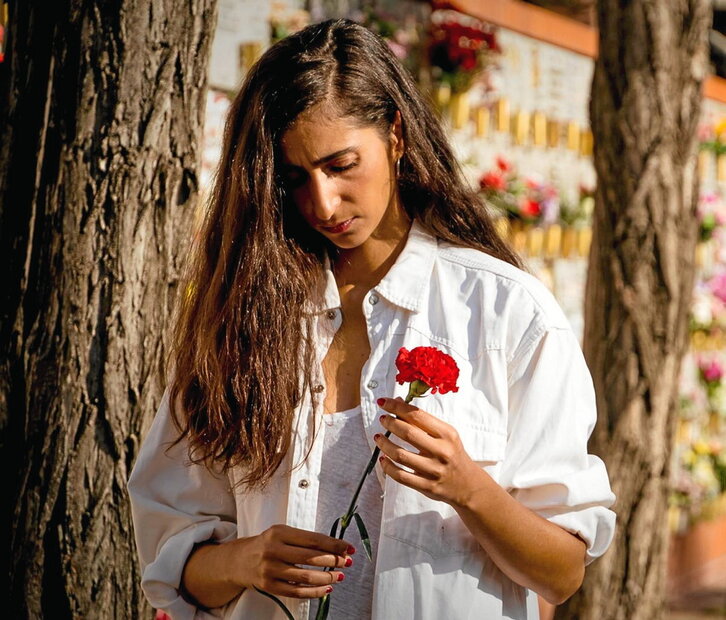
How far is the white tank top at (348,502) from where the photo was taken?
184 centimetres

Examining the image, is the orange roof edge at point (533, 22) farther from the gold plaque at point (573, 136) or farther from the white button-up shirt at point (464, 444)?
the white button-up shirt at point (464, 444)

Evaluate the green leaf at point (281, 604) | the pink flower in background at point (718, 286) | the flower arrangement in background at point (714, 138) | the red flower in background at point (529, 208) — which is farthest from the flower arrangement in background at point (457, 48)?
the green leaf at point (281, 604)

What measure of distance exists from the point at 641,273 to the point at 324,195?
176cm

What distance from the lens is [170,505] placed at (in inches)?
78.7

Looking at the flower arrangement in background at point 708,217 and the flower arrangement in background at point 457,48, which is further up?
the flower arrangement in background at point 457,48

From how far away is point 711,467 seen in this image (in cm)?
712

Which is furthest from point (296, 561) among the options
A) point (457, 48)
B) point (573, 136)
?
point (573, 136)

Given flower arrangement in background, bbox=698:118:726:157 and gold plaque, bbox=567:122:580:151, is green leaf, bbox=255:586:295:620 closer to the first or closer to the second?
gold plaque, bbox=567:122:580:151

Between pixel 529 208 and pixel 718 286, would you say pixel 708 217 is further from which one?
pixel 529 208

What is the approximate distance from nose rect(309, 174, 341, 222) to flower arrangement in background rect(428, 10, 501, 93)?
360 cm

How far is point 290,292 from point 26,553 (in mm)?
815

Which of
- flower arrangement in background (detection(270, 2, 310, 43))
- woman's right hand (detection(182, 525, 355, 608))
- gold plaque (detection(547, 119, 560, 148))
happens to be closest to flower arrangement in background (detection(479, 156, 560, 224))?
gold plaque (detection(547, 119, 560, 148))

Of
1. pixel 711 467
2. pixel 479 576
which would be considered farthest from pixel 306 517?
pixel 711 467

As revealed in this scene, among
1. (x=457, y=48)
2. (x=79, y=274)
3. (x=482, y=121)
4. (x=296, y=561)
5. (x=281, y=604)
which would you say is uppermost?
(x=457, y=48)
